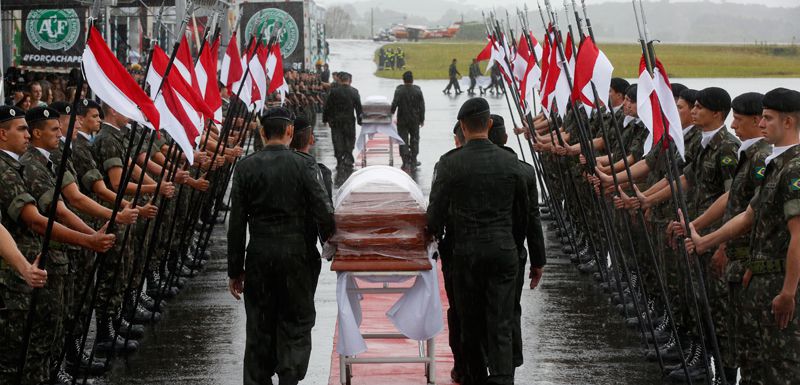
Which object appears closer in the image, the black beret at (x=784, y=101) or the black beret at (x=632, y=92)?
the black beret at (x=784, y=101)

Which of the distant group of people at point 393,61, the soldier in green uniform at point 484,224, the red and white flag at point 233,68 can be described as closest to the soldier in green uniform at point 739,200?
the soldier in green uniform at point 484,224

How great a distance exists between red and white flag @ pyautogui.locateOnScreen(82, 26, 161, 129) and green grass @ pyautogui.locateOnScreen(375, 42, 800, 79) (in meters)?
57.2

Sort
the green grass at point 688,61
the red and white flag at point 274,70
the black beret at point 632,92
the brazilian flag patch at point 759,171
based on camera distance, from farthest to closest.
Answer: the green grass at point 688,61 < the red and white flag at point 274,70 < the black beret at point 632,92 < the brazilian flag patch at point 759,171

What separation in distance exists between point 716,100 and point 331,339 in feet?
11.8

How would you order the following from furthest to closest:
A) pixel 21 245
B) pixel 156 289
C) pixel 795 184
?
pixel 156 289, pixel 21 245, pixel 795 184

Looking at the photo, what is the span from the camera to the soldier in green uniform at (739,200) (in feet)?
21.5

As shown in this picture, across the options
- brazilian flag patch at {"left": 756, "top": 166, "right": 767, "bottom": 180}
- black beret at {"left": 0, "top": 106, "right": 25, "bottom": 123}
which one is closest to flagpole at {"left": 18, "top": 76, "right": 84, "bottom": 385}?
black beret at {"left": 0, "top": 106, "right": 25, "bottom": 123}

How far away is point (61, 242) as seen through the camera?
722 cm

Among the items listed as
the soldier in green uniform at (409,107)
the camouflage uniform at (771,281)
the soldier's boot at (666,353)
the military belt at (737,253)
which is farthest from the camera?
the soldier in green uniform at (409,107)

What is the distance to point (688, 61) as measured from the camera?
81062 millimetres

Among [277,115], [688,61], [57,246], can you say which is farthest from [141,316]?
[688,61]

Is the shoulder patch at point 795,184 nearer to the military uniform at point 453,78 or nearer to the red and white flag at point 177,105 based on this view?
the red and white flag at point 177,105

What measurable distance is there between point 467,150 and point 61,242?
97.8 inches

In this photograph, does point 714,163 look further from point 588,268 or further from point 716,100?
point 588,268
